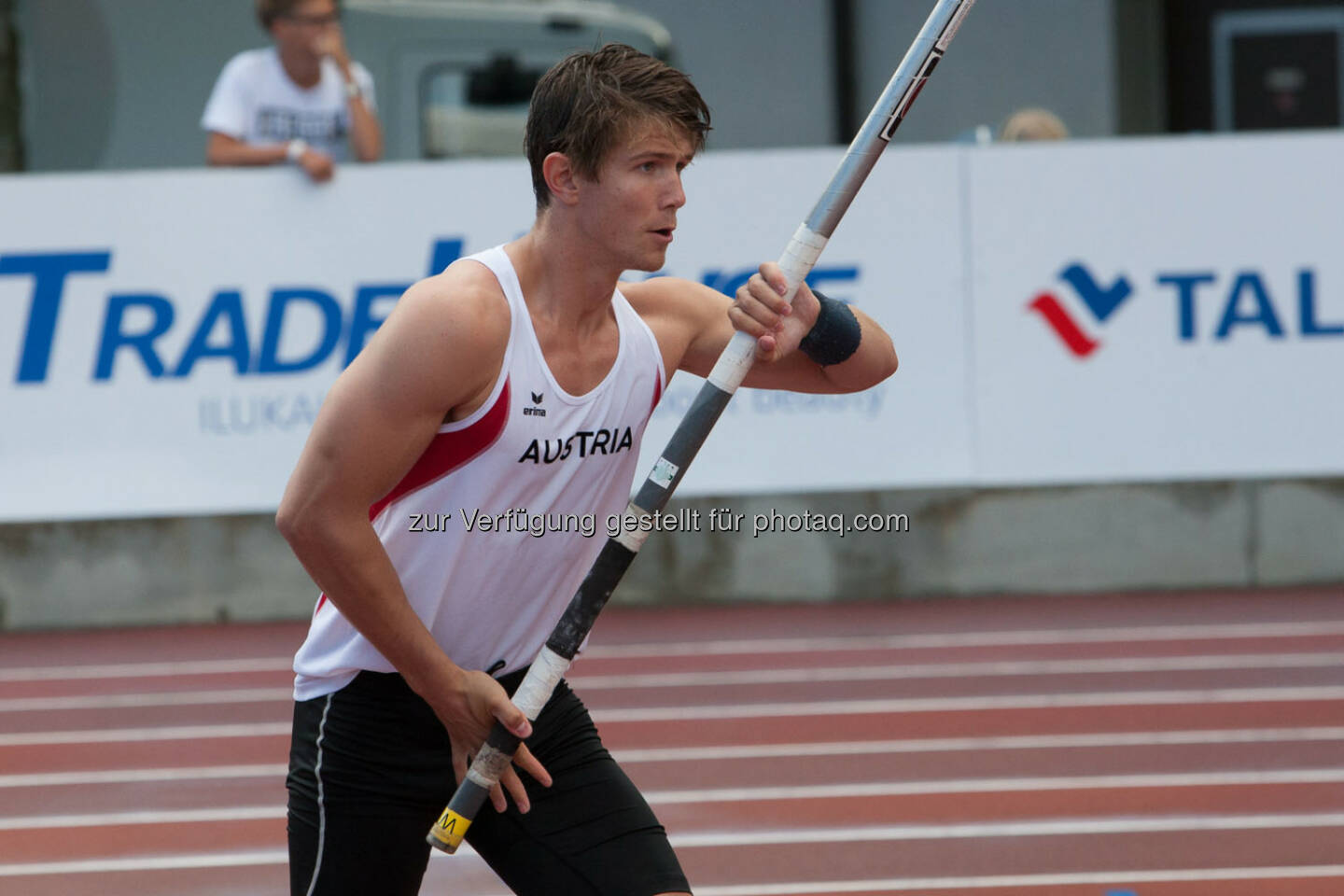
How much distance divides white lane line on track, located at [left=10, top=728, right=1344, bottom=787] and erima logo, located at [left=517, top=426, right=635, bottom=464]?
3.24m

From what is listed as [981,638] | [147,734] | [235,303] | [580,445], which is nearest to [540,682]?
[580,445]

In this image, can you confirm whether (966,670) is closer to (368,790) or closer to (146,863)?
(146,863)

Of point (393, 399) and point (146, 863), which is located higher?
point (393, 399)

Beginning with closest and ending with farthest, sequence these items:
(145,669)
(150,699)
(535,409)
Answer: (535,409), (150,699), (145,669)

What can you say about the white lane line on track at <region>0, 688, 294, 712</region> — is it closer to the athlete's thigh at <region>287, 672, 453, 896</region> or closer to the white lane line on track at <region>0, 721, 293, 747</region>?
the white lane line on track at <region>0, 721, 293, 747</region>

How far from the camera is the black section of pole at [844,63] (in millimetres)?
12586

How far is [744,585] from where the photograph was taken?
8594 mm

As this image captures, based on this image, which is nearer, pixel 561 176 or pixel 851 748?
pixel 561 176

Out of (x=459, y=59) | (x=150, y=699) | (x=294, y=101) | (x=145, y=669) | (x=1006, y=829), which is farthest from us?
(x=459, y=59)

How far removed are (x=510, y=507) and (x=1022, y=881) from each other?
244cm

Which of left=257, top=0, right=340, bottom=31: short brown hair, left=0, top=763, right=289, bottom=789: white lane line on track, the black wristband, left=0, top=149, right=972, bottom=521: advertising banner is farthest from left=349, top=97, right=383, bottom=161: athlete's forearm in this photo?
the black wristband

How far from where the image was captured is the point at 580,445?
2.71 metres

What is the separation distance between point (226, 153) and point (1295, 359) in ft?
16.1

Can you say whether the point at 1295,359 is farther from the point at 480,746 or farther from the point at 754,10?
the point at 480,746
